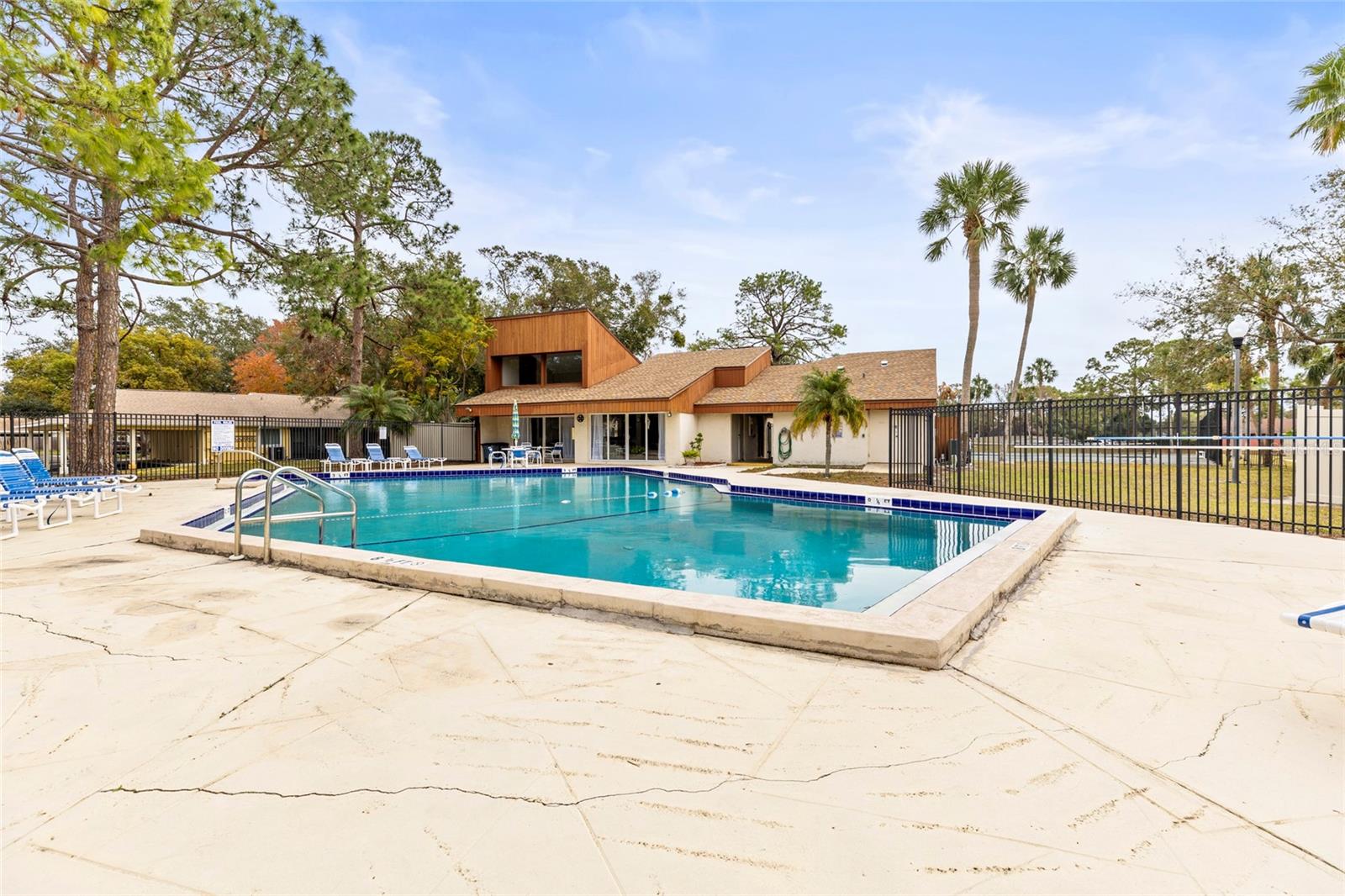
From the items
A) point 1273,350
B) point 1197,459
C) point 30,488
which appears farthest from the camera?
point 1273,350

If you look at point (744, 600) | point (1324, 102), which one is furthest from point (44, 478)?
point (1324, 102)

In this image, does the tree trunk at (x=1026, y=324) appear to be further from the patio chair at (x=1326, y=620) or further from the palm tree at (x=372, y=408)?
the patio chair at (x=1326, y=620)

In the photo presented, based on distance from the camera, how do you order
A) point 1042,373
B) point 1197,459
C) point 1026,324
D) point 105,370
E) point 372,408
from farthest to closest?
point 1042,373 → point 1026,324 → point 372,408 → point 105,370 → point 1197,459

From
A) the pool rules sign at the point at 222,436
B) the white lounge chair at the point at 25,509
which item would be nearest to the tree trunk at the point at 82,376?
the pool rules sign at the point at 222,436

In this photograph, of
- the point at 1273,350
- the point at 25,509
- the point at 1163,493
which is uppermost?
the point at 1273,350

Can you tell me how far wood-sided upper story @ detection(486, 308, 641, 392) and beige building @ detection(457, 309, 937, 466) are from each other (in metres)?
0.04

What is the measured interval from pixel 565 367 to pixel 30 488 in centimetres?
1798

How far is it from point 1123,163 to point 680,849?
17933 millimetres

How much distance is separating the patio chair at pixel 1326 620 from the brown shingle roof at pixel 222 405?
90.5 ft

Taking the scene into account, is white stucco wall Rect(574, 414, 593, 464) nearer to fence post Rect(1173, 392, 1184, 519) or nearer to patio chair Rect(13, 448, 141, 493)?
patio chair Rect(13, 448, 141, 493)

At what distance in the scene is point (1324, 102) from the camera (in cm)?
958

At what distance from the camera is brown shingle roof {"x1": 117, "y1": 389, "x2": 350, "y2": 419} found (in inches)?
1015

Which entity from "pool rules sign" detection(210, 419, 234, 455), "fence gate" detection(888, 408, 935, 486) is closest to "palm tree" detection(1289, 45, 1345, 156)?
"fence gate" detection(888, 408, 935, 486)

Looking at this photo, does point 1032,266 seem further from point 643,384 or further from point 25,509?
point 25,509
